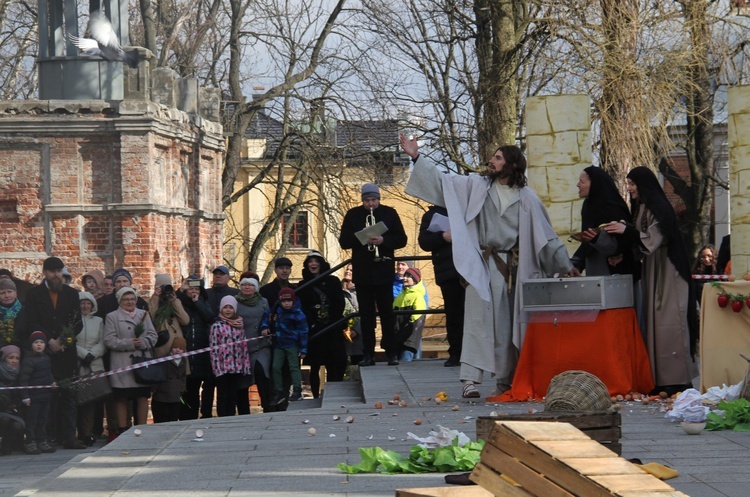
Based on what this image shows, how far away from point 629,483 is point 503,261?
5500 millimetres

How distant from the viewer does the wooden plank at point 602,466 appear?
16.9 ft

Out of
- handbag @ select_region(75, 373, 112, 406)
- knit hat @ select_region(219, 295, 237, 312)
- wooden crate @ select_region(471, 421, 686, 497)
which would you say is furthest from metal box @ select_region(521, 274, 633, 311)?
handbag @ select_region(75, 373, 112, 406)

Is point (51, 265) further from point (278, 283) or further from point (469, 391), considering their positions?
point (469, 391)

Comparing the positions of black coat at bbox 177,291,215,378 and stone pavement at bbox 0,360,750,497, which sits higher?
black coat at bbox 177,291,215,378

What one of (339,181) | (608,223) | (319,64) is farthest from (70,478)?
(319,64)

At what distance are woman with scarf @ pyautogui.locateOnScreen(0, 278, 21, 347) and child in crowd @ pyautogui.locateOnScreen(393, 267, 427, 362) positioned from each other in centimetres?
393

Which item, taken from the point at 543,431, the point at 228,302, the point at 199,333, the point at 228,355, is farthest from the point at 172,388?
the point at 543,431

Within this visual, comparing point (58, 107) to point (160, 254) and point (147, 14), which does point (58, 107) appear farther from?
point (147, 14)

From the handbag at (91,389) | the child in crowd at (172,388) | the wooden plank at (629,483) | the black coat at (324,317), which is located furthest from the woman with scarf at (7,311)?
the wooden plank at (629,483)

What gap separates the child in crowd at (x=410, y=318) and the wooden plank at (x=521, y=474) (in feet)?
28.6

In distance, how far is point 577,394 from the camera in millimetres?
8023

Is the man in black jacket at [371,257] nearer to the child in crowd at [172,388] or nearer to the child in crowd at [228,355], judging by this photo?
the child in crowd at [228,355]

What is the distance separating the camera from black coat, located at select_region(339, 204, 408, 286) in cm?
1290

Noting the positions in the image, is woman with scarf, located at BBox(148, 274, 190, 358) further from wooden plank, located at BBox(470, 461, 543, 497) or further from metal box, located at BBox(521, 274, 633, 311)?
wooden plank, located at BBox(470, 461, 543, 497)
